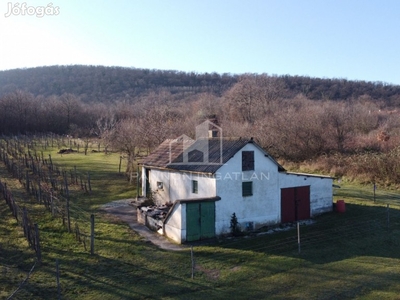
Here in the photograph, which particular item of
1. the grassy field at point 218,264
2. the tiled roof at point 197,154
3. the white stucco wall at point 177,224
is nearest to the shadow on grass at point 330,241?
the grassy field at point 218,264

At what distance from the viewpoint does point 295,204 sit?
2067 cm

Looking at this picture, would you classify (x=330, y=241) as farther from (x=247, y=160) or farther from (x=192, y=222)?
(x=192, y=222)

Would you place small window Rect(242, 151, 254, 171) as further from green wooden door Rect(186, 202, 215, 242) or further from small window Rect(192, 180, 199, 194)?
green wooden door Rect(186, 202, 215, 242)

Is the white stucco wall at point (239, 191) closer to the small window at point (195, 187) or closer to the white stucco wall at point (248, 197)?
the white stucco wall at point (248, 197)

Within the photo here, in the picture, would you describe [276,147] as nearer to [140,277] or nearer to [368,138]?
[368,138]

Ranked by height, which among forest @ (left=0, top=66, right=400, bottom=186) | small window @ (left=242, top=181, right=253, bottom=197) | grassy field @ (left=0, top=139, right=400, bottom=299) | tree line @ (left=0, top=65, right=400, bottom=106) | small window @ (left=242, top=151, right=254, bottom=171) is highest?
tree line @ (left=0, top=65, right=400, bottom=106)

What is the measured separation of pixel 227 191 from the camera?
59.4ft

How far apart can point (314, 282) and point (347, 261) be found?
8.64 feet

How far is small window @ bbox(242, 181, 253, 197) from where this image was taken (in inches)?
737

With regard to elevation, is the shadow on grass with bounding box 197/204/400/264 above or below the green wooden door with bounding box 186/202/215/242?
below

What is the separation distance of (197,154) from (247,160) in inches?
116

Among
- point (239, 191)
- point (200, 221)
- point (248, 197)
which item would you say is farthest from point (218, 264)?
point (248, 197)

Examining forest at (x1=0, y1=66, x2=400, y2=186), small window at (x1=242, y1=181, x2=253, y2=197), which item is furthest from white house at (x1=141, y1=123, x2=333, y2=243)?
forest at (x1=0, y1=66, x2=400, y2=186)

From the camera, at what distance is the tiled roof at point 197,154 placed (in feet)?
60.6
